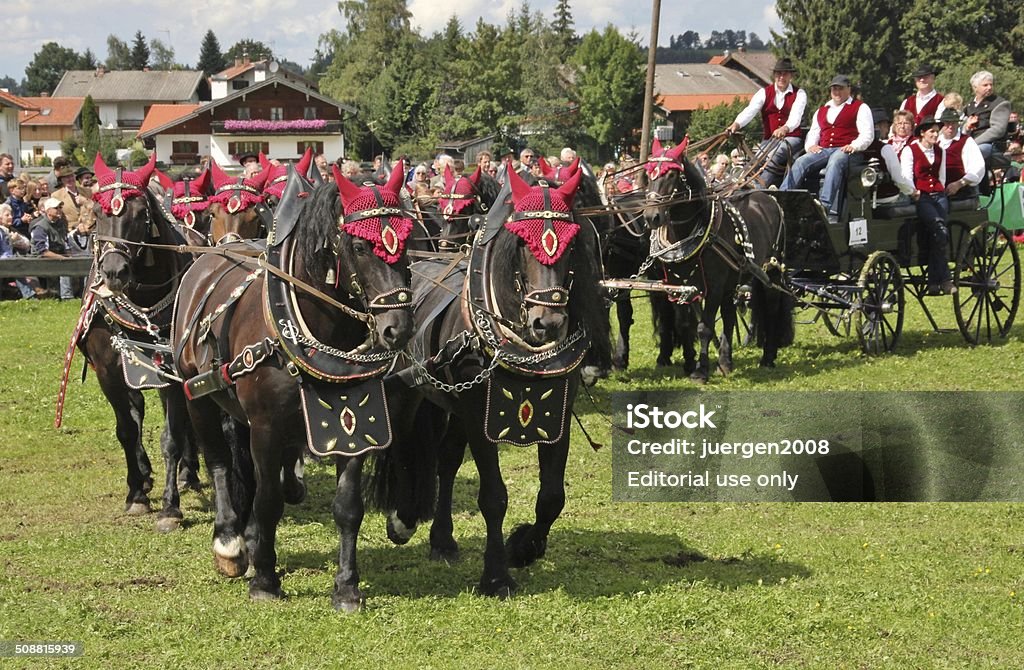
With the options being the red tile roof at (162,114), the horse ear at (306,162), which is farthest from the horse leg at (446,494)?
the red tile roof at (162,114)

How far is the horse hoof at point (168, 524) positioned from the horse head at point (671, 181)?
5.78 meters

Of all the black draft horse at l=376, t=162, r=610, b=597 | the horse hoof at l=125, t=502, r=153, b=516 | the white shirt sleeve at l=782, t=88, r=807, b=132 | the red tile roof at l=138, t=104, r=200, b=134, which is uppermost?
the red tile roof at l=138, t=104, r=200, b=134

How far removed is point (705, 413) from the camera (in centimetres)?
1138

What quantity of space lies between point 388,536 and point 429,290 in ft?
5.09

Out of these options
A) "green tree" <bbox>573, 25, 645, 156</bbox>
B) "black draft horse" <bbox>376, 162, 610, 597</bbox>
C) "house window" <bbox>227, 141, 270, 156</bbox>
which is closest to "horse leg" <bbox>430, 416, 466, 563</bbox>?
"black draft horse" <bbox>376, 162, 610, 597</bbox>

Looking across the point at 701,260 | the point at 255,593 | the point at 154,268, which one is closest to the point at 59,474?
the point at 154,268

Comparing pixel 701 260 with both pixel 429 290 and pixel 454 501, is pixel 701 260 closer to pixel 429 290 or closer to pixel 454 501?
pixel 454 501

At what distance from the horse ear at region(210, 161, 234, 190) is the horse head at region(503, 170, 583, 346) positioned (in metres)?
4.58

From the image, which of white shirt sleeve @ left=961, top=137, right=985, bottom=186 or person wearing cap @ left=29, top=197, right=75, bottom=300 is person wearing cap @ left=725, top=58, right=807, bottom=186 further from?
person wearing cap @ left=29, top=197, right=75, bottom=300

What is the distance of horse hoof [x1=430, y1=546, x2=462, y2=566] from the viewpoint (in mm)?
7727

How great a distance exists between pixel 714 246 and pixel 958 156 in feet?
12.2

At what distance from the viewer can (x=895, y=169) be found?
48.2 ft

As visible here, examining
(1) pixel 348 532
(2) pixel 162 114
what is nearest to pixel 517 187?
(1) pixel 348 532

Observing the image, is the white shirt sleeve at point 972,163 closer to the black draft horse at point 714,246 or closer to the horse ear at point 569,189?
the black draft horse at point 714,246
